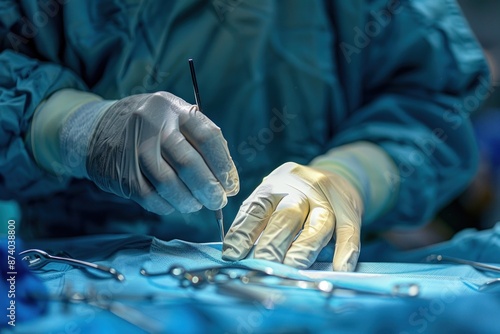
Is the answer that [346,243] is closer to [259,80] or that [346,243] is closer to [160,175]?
[160,175]

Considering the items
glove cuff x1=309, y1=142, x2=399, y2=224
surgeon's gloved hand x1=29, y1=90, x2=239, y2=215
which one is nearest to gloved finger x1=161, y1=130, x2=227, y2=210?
surgeon's gloved hand x1=29, y1=90, x2=239, y2=215

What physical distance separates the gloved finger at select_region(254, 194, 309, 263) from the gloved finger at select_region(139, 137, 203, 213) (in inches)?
5.2

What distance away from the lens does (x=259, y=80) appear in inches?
49.3

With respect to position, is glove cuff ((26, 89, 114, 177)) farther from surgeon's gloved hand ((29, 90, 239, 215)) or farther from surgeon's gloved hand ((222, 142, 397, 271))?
→ surgeon's gloved hand ((222, 142, 397, 271))

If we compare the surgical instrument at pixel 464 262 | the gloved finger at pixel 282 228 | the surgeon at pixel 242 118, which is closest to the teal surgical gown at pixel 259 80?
the surgeon at pixel 242 118

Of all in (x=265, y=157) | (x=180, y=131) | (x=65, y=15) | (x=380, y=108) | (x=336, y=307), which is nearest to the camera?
(x=336, y=307)

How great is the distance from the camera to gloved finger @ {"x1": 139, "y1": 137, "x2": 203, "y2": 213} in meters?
0.90

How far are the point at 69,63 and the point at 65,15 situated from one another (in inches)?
4.0

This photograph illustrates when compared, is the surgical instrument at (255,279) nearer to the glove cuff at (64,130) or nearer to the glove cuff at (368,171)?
the glove cuff at (64,130)

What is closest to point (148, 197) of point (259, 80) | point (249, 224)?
point (249, 224)

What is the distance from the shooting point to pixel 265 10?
1.21 meters

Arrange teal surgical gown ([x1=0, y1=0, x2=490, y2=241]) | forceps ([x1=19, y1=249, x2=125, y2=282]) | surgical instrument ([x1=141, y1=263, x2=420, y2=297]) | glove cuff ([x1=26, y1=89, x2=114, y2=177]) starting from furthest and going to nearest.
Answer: teal surgical gown ([x1=0, y1=0, x2=490, y2=241]) < glove cuff ([x1=26, y1=89, x2=114, y2=177]) < forceps ([x1=19, y1=249, x2=125, y2=282]) < surgical instrument ([x1=141, y1=263, x2=420, y2=297])

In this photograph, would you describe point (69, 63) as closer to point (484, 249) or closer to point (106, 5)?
point (106, 5)

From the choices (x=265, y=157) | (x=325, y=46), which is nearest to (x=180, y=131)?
(x=265, y=157)
